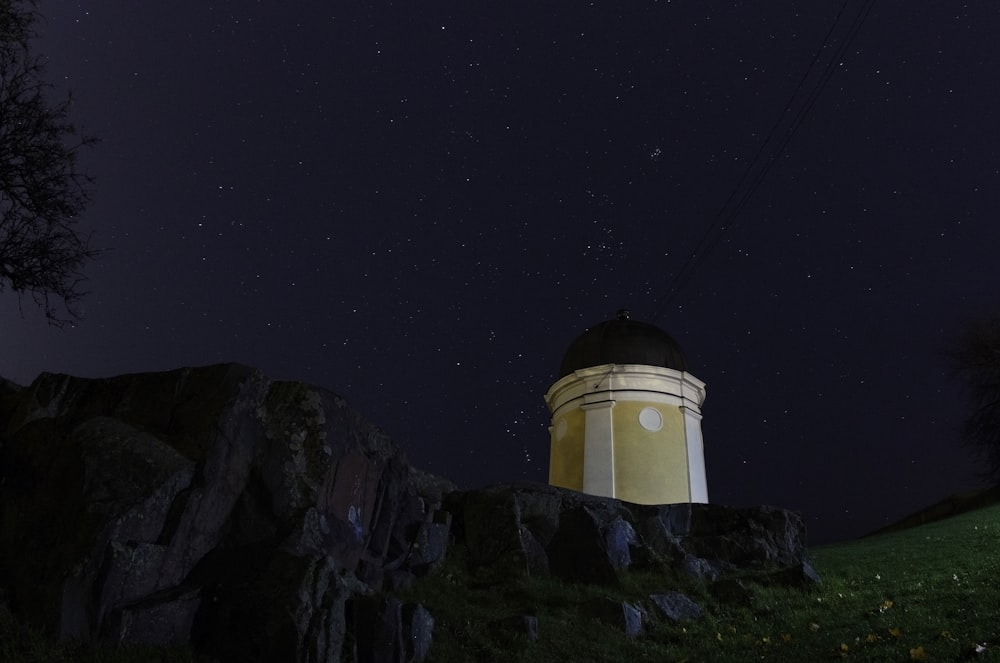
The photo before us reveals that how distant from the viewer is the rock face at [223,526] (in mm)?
9711

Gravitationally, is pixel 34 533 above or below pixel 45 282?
below

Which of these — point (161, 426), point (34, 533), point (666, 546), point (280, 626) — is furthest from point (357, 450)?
point (666, 546)

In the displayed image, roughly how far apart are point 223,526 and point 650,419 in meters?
23.6

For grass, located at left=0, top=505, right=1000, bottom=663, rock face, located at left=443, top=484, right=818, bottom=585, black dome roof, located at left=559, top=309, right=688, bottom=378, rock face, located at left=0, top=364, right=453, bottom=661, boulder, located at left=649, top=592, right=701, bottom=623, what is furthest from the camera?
black dome roof, located at left=559, top=309, right=688, bottom=378

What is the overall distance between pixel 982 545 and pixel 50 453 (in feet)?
Result: 70.9

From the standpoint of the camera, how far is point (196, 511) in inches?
431

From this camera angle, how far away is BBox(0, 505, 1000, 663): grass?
36.0 ft

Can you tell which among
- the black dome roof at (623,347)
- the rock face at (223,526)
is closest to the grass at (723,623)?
the rock face at (223,526)

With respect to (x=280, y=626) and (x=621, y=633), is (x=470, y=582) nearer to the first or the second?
(x=621, y=633)

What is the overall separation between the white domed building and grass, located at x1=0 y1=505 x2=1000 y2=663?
13335 millimetres

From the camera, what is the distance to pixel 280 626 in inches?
390

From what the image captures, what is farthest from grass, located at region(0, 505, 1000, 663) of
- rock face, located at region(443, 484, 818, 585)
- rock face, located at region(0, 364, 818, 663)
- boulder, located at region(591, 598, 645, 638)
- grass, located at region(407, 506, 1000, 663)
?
rock face, located at region(443, 484, 818, 585)

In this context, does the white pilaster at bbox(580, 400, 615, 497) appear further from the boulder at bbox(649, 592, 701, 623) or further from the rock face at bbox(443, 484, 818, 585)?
the boulder at bbox(649, 592, 701, 623)

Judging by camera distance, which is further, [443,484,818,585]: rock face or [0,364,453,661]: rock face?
[443,484,818,585]: rock face
